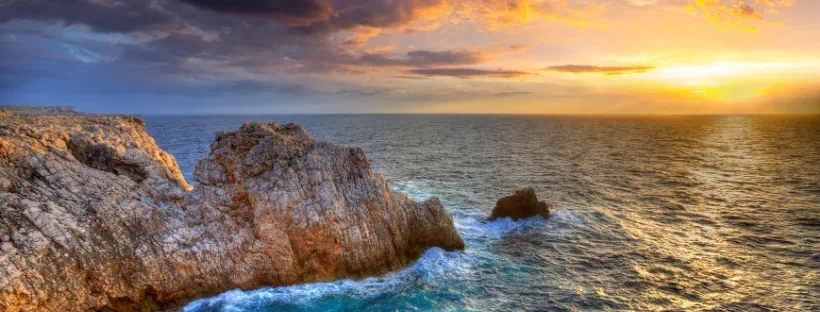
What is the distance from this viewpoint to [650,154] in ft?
282

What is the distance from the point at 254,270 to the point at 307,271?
3054mm

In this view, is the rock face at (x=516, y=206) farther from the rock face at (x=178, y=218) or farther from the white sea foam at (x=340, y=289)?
the white sea foam at (x=340, y=289)

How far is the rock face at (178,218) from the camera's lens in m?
19.9

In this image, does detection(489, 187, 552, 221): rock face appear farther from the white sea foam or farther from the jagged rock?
the jagged rock

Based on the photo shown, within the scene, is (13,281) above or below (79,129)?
below

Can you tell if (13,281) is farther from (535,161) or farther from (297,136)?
(535,161)

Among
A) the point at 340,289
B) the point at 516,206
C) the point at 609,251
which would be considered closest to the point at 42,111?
the point at 340,289

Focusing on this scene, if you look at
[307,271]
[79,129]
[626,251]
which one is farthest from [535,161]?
[79,129]

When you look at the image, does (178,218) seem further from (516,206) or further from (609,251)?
(609,251)

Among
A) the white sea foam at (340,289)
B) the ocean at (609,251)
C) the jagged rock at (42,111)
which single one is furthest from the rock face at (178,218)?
the jagged rock at (42,111)

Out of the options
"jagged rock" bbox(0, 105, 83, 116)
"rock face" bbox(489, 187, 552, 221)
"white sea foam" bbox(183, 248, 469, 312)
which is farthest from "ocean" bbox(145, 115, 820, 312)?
"jagged rock" bbox(0, 105, 83, 116)

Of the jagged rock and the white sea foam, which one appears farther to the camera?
the jagged rock

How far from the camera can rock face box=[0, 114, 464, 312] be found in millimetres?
19859

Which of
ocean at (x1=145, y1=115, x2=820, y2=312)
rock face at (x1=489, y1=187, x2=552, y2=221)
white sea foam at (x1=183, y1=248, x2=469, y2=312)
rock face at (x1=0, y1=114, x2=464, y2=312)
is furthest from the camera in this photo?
rock face at (x1=489, y1=187, x2=552, y2=221)
